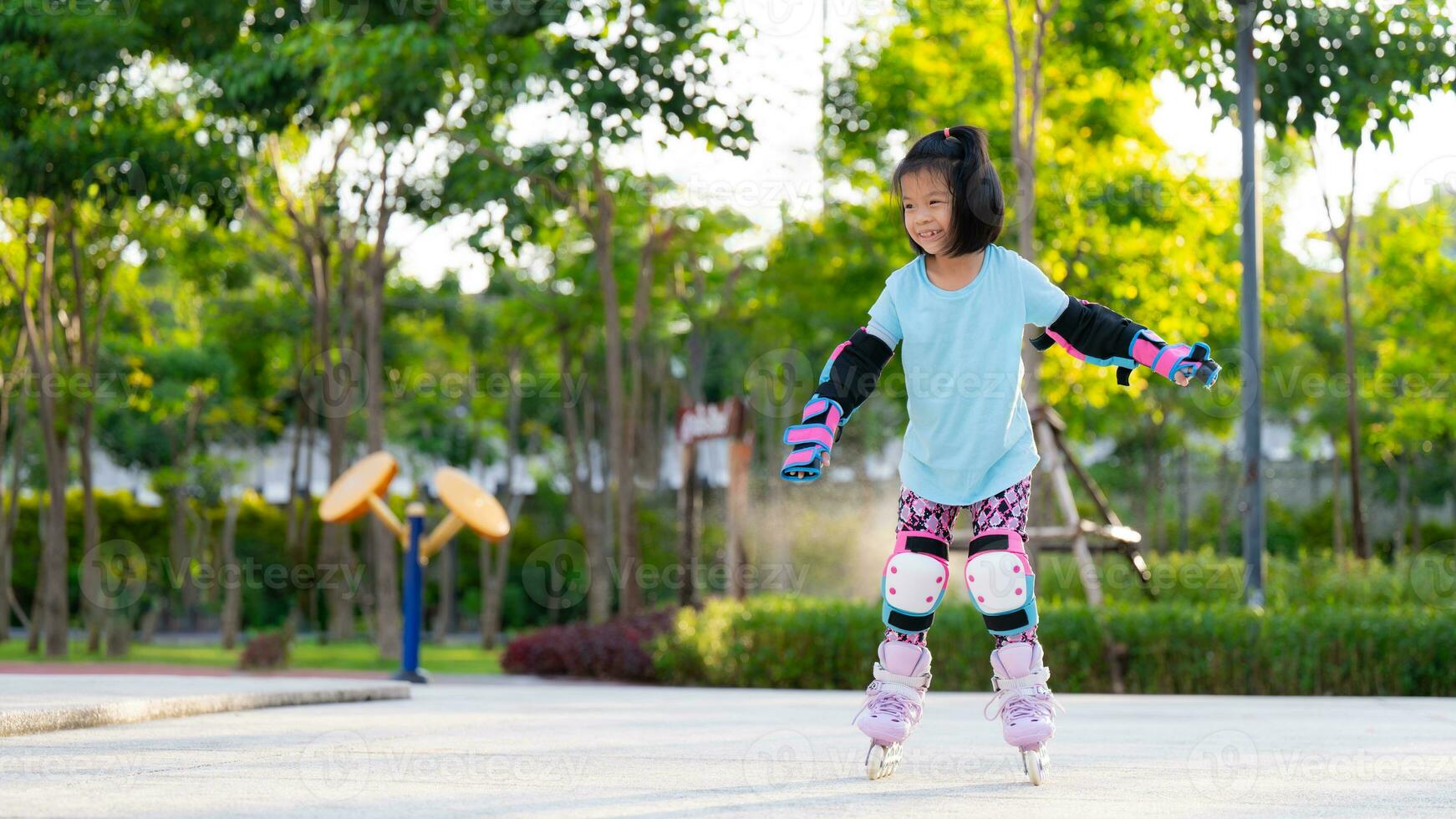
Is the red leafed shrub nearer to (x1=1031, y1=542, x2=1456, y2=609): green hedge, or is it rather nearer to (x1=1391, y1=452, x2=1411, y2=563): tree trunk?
(x1=1031, y1=542, x2=1456, y2=609): green hedge

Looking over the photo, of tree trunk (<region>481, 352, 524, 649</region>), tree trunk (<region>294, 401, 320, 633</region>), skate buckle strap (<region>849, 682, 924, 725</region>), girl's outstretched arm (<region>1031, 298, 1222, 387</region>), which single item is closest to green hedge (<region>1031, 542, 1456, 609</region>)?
girl's outstretched arm (<region>1031, 298, 1222, 387</region>)

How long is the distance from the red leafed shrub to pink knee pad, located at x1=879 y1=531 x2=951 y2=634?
33.1 ft

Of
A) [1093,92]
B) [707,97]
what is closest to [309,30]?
[707,97]

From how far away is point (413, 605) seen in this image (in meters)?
12.2

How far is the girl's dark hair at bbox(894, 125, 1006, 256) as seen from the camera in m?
4.41

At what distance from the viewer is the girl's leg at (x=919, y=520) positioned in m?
4.45

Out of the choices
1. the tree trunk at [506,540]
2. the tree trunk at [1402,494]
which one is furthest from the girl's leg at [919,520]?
the tree trunk at [1402,494]

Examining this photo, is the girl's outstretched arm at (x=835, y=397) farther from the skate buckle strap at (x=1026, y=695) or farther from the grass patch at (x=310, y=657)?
the grass patch at (x=310, y=657)

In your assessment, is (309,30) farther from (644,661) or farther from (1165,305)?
(1165,305)

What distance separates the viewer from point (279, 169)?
2172cm

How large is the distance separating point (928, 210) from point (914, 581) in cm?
107

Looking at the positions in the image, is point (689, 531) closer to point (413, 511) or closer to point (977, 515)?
point (413, 511)

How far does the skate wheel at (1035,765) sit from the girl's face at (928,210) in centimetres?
146

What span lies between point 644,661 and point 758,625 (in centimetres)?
201
